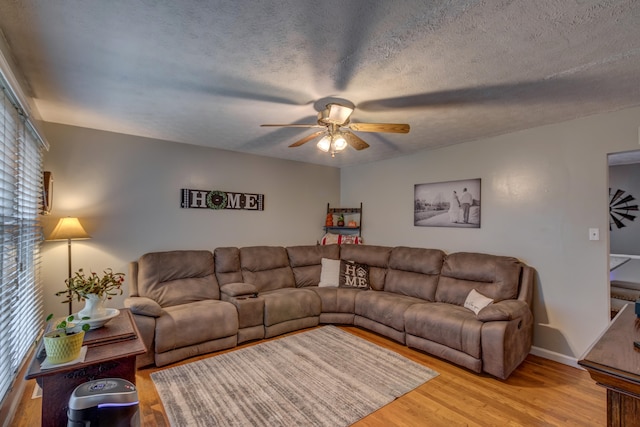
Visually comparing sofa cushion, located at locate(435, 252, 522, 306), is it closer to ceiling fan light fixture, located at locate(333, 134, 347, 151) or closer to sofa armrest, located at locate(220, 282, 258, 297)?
ceiling fan light fixture, located at locate(333, 134, 347, 151)

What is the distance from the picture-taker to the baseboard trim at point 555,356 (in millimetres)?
2939

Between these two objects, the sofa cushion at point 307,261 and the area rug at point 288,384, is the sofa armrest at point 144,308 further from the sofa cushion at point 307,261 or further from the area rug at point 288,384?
the sofa cushion at point 307,261

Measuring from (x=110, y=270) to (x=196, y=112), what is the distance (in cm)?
208

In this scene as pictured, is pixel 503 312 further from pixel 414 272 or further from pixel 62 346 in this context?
pixel 62 346

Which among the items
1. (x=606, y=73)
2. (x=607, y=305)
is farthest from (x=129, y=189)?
(x=607, y=305)

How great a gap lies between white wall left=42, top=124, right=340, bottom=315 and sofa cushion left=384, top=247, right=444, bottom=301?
68.4 inches

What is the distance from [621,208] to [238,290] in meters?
6.34

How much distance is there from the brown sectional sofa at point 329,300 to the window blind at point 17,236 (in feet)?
2.51

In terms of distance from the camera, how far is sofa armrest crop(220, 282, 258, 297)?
3.52m

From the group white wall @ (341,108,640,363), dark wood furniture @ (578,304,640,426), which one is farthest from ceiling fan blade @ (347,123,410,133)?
dark wood furniture @ (578,304,640,426)

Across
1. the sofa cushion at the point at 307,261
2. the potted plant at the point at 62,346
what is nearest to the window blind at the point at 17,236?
the potted plant at the point at 62,346

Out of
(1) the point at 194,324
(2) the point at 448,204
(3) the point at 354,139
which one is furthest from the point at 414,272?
(1) the point at 194,324

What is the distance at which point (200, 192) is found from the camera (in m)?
4.05

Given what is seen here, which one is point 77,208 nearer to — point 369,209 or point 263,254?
point 263,254
